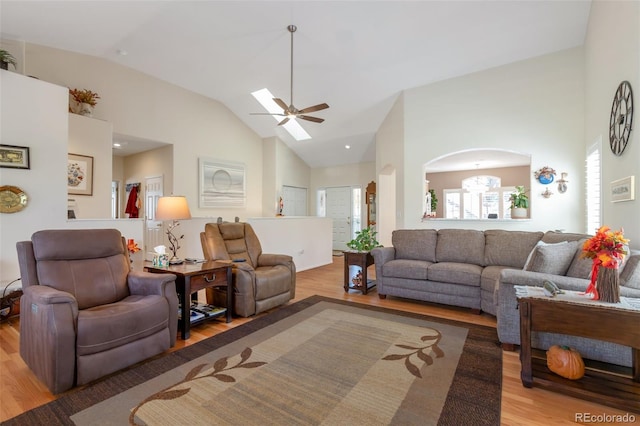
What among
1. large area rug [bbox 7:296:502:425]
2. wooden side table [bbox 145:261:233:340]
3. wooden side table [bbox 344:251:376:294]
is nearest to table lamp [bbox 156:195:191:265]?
wooden side table [bbox 145:261:233:340]

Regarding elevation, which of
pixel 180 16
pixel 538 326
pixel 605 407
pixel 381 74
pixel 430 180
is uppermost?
pixel 180 16

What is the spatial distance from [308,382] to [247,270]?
150 centimetres

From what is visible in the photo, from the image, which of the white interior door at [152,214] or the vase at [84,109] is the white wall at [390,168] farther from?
the vase at [84,109]

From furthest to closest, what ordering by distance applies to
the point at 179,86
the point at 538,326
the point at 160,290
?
the point at 179,86, the point at 160,290, the point at 538,326

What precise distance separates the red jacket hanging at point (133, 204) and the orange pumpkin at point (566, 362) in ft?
25.3

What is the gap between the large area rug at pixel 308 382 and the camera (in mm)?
1722

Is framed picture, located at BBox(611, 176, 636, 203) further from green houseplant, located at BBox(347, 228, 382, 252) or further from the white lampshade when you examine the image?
the white lampshade

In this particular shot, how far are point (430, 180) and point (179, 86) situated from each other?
8.12 meters

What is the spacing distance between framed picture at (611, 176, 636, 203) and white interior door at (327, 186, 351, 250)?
653 centimetres

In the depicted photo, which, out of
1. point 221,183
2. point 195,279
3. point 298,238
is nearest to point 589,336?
point 195,279

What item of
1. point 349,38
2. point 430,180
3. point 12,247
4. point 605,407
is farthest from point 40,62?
point 430,180

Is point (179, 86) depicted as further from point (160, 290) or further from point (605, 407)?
point (605, 407)

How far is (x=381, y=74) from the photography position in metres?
5.29

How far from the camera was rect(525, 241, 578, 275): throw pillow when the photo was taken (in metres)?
2.71
